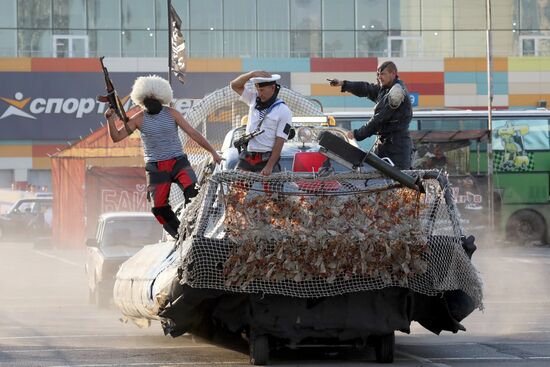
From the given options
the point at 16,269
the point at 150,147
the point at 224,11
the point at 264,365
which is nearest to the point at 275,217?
the point at 264,365

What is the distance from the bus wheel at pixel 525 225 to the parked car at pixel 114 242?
18200 mm

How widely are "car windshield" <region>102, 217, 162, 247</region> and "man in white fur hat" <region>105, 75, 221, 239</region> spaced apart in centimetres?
826

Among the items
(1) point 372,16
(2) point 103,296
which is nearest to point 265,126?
(2) point 103,296

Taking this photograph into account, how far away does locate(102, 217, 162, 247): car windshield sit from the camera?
65.9 feet

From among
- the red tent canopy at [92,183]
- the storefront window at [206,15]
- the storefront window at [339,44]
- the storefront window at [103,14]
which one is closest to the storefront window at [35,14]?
the storefront window at [103,14]

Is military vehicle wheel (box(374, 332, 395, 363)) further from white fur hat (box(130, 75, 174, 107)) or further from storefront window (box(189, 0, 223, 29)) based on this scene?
storefront window (box(189, 0, 223, 29))

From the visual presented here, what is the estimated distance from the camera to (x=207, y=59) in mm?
54031

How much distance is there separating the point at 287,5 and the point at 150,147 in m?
46.7

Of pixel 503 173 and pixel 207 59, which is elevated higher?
pixel 207 59

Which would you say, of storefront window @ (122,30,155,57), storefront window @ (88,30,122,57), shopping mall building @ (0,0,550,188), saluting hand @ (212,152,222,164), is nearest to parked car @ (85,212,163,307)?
saluting hand @ (212,152,222,164)

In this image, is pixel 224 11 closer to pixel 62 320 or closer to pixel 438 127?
pixel 438 127

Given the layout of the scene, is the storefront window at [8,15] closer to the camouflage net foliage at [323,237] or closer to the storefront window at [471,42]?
the storefront window at [471,42]

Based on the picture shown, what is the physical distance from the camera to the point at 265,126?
1138cm

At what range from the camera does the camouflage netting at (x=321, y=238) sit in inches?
387
